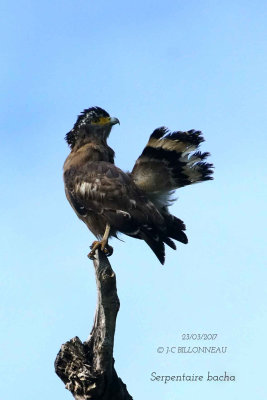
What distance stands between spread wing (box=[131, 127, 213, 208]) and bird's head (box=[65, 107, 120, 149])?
3.49 feet

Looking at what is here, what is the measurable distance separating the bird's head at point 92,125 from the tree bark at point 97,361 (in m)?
3.72

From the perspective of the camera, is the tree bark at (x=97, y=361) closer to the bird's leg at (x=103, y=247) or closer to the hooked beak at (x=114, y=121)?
the bird's leg at (x=103, y=247)

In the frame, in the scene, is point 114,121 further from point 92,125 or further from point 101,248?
point 101,248

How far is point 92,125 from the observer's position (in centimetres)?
1152

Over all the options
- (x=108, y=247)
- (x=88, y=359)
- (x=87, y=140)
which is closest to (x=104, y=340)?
(x=88, y=359)

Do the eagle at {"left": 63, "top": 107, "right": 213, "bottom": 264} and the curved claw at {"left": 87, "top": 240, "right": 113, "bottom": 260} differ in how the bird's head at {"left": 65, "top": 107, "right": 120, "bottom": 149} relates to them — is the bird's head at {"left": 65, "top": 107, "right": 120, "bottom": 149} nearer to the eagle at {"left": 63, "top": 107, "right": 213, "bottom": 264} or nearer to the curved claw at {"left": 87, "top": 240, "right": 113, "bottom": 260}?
the eagle at {"left": 63, "top": 107, "right": 213, "bottom": 264}

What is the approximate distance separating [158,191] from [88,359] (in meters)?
3.20

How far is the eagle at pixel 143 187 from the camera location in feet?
33.1

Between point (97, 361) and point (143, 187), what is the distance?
126 inches

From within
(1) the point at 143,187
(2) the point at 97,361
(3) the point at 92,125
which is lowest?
(2) the point at 97,361

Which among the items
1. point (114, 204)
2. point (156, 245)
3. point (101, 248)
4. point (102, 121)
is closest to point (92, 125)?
point (102, 121)

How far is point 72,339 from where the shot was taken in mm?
8023

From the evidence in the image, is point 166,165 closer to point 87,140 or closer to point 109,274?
point 87,140

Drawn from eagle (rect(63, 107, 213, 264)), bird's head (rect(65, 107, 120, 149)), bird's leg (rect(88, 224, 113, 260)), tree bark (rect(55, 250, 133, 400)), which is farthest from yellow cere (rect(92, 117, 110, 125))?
tree bark (rect(55, 250, 133, 400))
